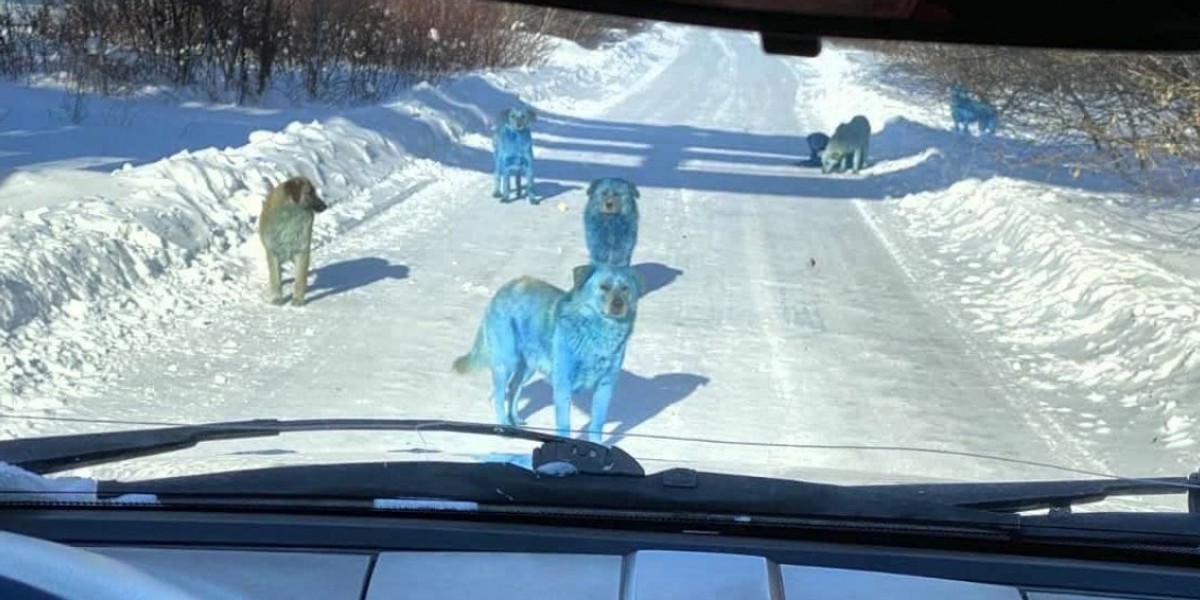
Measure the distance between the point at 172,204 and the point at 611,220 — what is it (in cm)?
336

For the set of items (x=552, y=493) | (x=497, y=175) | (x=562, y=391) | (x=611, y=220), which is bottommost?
(x=497, y=175)

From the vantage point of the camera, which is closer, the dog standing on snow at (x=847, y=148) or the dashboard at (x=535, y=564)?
the dashboard at (x=535, y=564)

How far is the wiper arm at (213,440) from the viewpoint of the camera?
125 inches

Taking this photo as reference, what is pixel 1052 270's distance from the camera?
36.7 feet

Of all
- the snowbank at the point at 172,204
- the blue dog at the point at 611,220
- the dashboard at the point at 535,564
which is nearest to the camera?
the dashboard at the point at 535,564

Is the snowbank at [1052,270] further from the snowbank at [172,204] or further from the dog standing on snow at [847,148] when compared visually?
the snowbank at [172,204]

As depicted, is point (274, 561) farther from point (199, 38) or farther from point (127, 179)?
point (199, 38)

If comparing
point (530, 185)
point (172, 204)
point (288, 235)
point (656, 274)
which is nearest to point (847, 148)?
point (530, 185)

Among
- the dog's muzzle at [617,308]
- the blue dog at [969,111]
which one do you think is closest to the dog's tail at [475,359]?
the dog's muzzle at [617,308]

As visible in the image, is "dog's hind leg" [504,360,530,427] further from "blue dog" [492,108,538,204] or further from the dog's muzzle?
"blue dog" [492,108,538,204]

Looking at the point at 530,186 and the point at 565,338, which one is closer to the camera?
the point at 565,338

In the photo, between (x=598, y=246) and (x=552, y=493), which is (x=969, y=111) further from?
(x=552, y=493)

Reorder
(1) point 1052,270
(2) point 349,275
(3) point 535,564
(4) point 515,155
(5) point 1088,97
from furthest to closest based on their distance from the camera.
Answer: (4) point 515,155, (1) point 1052,270, (2) point 349,275, (5) point 1088,97, (3) point 535,564

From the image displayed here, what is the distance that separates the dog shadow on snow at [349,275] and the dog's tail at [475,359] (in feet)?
6.63
